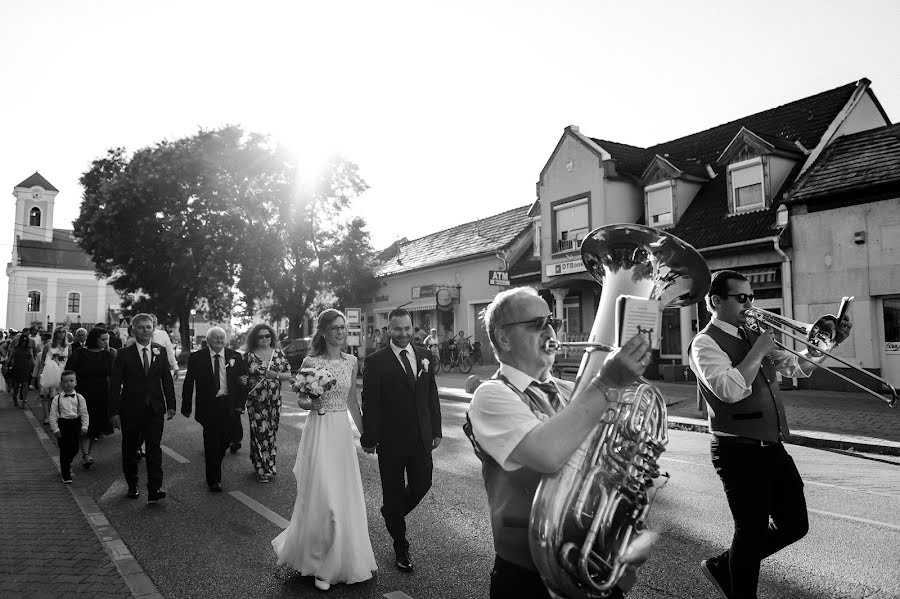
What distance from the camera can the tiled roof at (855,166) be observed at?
48.6 feet

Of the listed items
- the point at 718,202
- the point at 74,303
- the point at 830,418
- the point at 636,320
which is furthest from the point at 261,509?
the point at 74,303

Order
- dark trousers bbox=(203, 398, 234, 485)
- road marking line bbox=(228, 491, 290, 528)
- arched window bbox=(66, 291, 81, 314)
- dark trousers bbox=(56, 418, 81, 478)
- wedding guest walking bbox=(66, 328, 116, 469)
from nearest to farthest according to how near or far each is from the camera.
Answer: road marking line bbox=(228, 491, 290, 528) → dark trousers bbox=(203, 398, 234, 485) → dark trousers bbox=(56, 418, 81, 478) → wedding guest walking bbox=(66, 328, 116, 469) → arched window bbox=(66, 291, 81, 314)

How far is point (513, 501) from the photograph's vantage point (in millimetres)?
2016

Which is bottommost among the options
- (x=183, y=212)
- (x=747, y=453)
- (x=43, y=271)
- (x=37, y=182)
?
(x=747, y=453)

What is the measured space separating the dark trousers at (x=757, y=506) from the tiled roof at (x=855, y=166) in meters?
14.1

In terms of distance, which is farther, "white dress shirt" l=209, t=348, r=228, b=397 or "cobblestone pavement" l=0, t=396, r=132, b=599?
"white dress shirt" l=209, t=348, r=228, b=397

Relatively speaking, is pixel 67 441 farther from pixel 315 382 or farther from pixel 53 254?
pixel 53 254

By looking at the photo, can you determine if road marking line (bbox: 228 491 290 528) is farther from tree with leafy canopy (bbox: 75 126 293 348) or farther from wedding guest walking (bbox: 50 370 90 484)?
tree with leafy canopy (bbox: 75 126 293 348)

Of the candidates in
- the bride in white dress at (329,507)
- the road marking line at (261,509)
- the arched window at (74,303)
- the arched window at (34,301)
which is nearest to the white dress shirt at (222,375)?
the road marking line at (261,509)

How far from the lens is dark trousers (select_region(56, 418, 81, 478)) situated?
7.37m

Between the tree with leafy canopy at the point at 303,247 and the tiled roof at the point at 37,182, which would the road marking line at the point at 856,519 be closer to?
the tree with leafy canopy at the point at 303,247

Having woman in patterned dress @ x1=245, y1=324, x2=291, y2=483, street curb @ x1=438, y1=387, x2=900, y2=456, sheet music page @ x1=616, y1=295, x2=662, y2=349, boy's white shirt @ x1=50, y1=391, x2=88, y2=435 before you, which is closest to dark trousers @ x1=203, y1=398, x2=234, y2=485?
woman in patterned dress @ x1=245, y1=324, x2=291, y2=483

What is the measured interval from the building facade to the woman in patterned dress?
13106 millimetres

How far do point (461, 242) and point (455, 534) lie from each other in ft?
84.1
